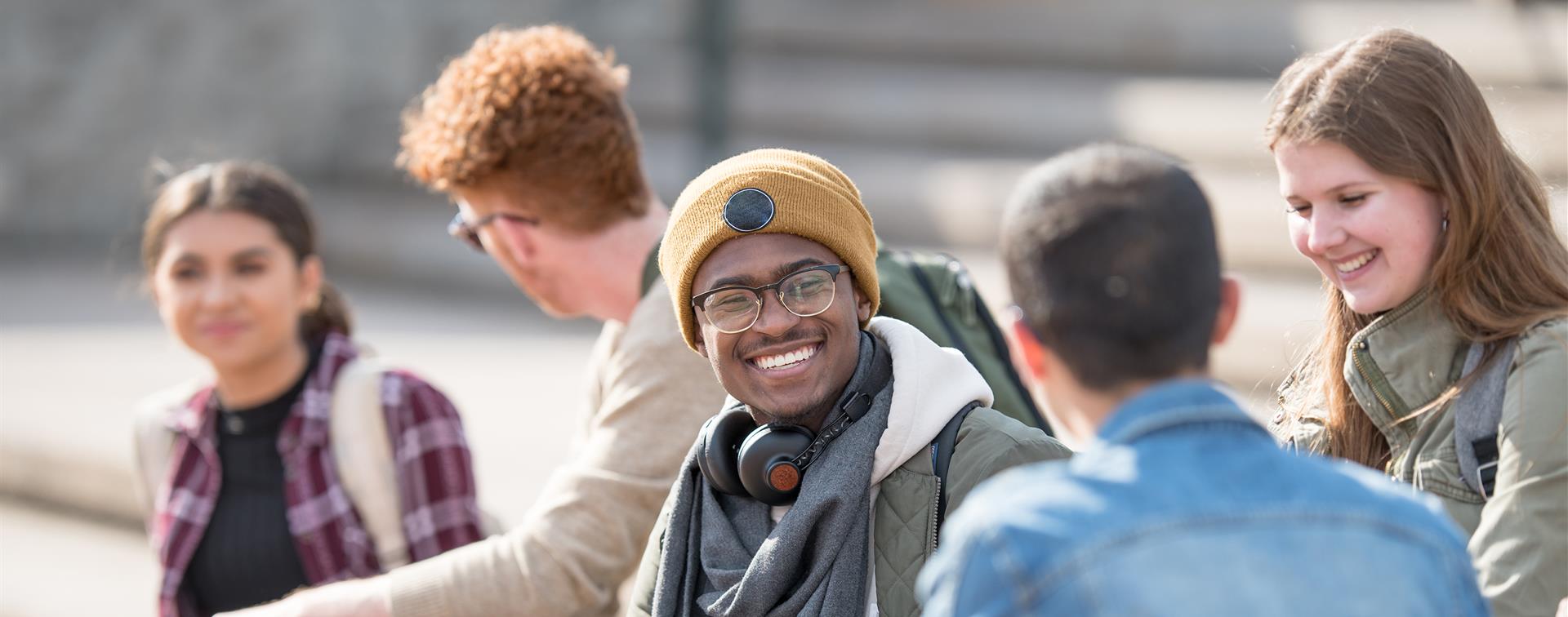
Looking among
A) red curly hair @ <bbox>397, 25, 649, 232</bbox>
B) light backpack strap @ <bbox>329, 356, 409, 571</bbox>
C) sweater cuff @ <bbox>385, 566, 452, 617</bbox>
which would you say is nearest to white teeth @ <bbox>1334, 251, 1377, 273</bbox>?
red curly hair @ <bbox>397, 25, 649, 232</bbox>

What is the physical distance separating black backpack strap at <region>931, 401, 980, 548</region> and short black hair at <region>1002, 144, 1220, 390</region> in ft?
1.83

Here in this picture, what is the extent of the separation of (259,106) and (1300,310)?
550 cm

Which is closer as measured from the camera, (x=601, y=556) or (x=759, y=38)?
(x=601, y=556)

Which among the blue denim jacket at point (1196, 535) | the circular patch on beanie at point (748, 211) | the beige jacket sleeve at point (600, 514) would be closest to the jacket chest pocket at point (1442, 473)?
the blue denim jacket at point (1196, 535)

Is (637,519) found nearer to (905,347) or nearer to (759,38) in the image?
(905,347)

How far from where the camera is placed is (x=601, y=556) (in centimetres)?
279

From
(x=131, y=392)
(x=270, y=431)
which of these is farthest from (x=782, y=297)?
(x=131, y=392)

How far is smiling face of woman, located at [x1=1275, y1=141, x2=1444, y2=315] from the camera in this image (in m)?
2.30

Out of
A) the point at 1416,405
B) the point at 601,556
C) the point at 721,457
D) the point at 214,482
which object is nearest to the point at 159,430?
the point at 214,482

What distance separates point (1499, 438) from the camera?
2141mm

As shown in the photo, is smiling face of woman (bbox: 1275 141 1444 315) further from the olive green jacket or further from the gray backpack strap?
the gray backpack strap

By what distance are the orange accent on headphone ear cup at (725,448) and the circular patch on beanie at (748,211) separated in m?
0.27

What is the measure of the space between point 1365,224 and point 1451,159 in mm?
141

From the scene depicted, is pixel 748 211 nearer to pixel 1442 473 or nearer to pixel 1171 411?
pixel 1171 411
